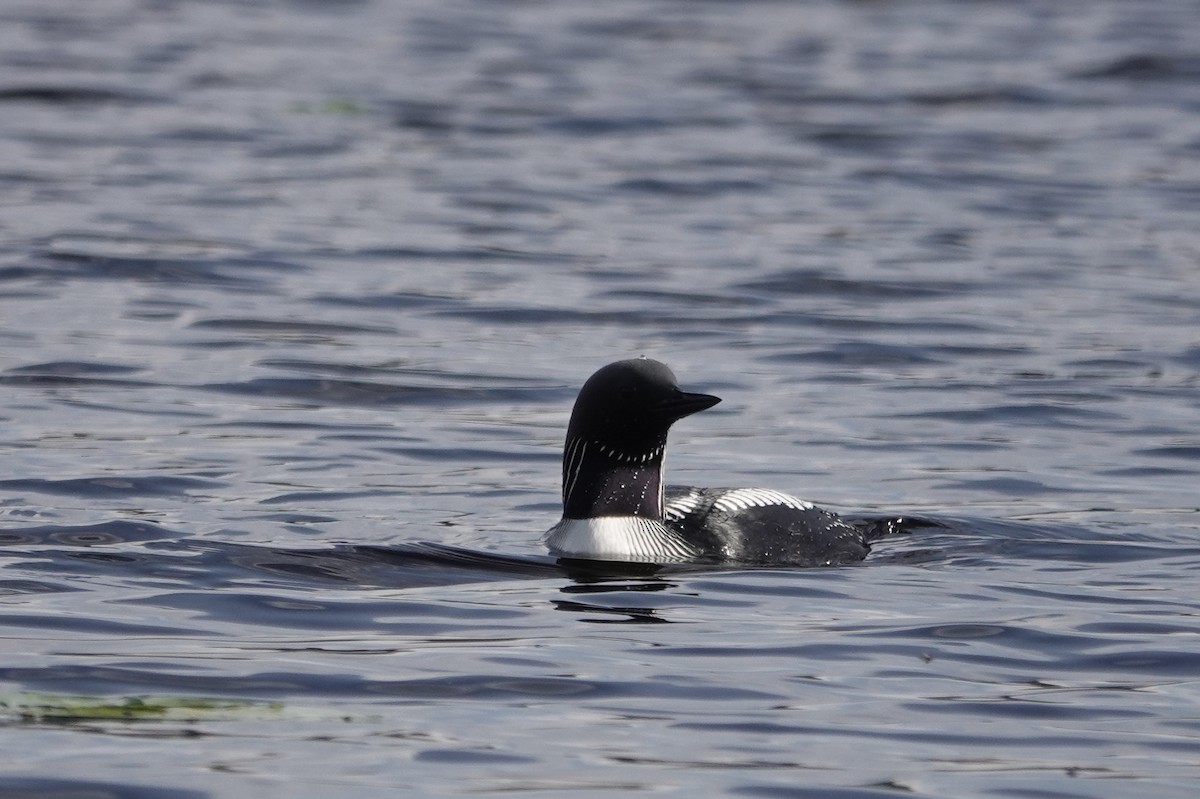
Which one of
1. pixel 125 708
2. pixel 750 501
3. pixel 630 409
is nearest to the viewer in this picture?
pixel 125 708

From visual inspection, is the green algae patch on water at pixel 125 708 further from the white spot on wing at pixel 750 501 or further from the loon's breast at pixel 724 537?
the white spot on wing at pixel 750 501

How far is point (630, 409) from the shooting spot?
8.12 metres

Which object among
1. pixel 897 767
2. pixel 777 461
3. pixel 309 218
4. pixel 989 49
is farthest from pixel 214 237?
pixel 989 49

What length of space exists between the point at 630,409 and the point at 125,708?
9.12ft

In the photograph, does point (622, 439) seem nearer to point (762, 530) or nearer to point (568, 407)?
point (762, 530)

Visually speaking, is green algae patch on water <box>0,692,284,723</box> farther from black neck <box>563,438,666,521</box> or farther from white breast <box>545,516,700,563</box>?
black neck <box>563,438,666,521</box>

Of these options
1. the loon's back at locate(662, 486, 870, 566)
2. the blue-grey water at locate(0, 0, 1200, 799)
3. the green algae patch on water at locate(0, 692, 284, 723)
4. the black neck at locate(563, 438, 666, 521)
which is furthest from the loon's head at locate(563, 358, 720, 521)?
the green algae patch on water at locate(0, 692, 284, 723)

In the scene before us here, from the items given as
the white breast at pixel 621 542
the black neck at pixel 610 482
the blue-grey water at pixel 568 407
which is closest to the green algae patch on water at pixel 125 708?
the blue-grey water at pixel 568 407

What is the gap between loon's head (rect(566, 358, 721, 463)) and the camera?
8.07 meters

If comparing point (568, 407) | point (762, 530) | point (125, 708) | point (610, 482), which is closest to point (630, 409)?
point (610, 482)

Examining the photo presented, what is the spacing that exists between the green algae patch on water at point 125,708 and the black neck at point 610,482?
2.48 meters

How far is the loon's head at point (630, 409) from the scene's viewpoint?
807cm

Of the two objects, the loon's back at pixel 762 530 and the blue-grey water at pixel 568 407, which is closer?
the blue-grey water at pixel 568 407

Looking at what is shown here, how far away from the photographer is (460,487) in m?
9.35
